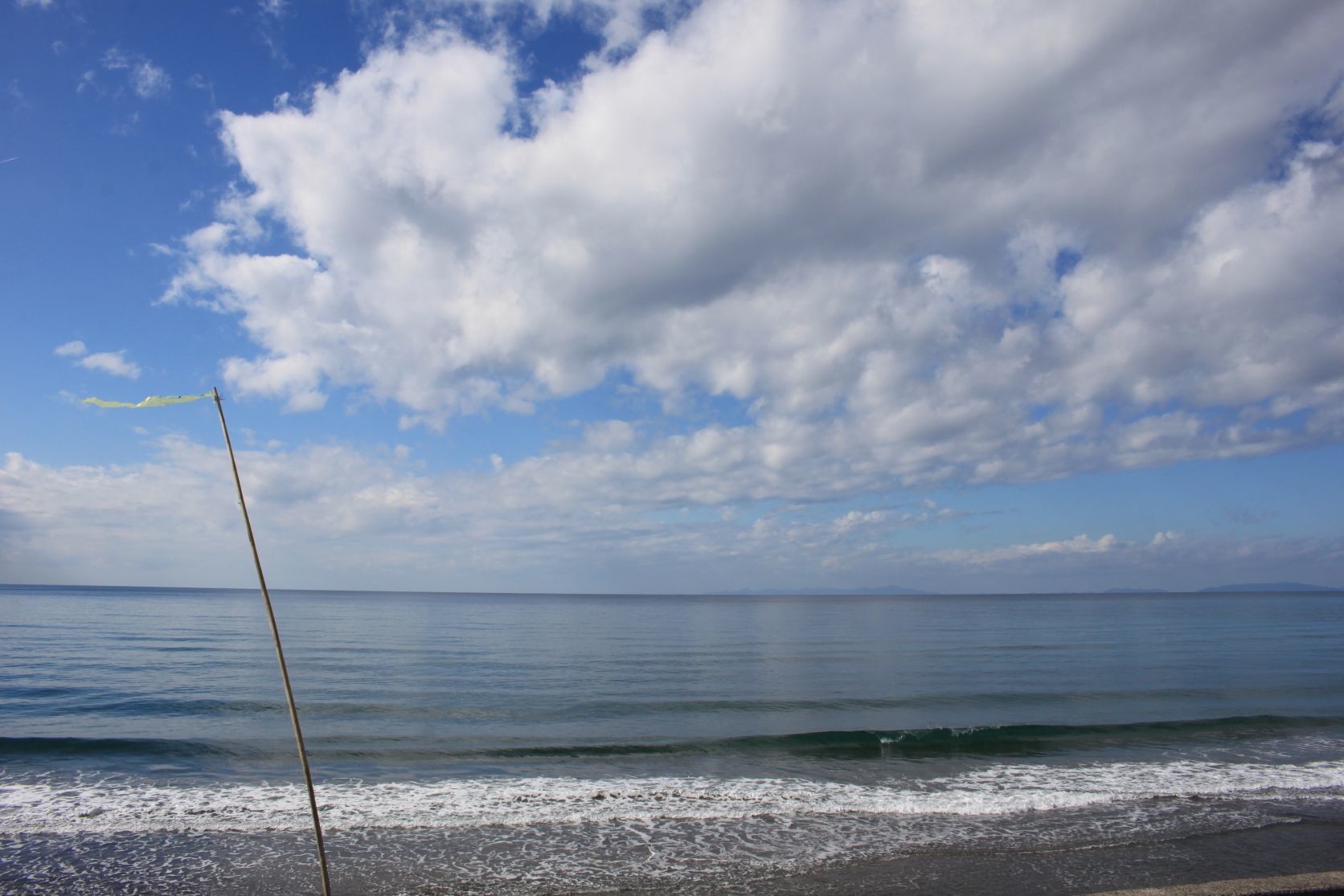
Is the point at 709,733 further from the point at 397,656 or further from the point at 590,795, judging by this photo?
the point at 397,656

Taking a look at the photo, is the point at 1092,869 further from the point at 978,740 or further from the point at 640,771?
the point at 978,740

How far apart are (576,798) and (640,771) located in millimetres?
2511

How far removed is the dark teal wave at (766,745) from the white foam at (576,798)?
7.90 feet

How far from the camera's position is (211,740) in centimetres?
1942

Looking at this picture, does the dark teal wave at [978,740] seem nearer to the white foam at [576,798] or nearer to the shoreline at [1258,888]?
the white foam at [576,798]

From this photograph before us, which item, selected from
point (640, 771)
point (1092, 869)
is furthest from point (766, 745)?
point (1092, 869)

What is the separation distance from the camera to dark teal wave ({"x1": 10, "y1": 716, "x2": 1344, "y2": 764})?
1802 cm

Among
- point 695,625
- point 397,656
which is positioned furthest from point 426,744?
point 695,625

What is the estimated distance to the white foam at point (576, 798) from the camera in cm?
1292

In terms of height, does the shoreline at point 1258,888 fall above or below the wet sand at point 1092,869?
above

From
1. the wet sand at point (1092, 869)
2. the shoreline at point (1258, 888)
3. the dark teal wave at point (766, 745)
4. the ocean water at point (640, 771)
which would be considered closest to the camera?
the shoreline at point (1258, 888)

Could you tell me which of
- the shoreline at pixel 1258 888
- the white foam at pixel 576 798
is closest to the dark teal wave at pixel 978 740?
the white foam at pixel 576 798

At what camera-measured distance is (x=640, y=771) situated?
645 inches

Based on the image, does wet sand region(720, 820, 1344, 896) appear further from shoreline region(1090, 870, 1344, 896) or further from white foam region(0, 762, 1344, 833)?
white foam region(0, 762, 1344, 833)
